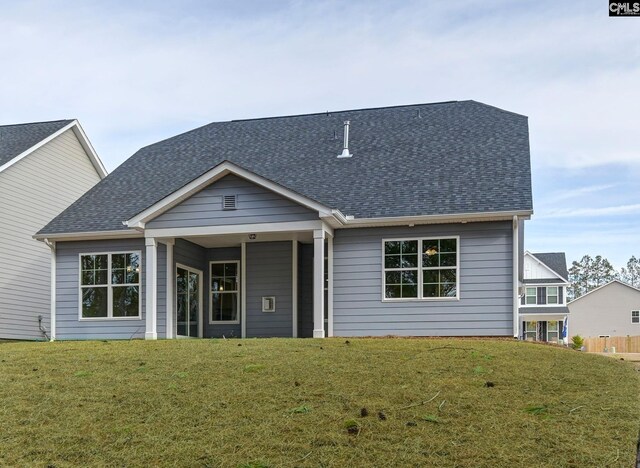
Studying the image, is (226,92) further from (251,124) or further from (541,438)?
(541,438)

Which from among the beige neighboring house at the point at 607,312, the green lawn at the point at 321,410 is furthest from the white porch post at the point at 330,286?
the beige neighboring house at the point at 607,312

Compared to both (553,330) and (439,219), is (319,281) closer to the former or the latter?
(439,219)

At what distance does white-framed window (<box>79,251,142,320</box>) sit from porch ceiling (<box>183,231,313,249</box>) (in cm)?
189

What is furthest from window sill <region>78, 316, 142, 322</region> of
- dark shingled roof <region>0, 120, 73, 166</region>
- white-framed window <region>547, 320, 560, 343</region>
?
white-framed window <region>547, 320, 560, 343</region>

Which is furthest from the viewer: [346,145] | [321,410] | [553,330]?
[553,330]

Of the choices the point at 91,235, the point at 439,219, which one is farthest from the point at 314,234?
the point at 91,235

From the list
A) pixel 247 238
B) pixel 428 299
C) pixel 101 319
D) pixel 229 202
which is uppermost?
pixel 229 202

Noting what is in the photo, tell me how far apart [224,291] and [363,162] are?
5334 millimetres

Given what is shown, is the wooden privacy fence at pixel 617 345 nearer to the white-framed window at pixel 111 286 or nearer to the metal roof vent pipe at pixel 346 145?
the metal roof vent pipe at pixel 346 145

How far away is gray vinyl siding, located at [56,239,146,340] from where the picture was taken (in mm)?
19297

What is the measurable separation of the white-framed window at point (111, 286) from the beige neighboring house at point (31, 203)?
164 inches

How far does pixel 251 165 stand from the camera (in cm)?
2117

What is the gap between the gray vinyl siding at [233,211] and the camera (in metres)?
17.0

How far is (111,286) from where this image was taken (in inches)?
766
